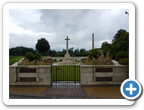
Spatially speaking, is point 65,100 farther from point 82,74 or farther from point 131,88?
point 82,74

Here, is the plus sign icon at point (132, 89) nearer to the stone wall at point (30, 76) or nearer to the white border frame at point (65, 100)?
the white border frame at point (65, 100)

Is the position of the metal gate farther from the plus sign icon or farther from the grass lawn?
the plus sign icon

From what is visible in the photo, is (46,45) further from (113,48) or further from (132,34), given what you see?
(132,34)

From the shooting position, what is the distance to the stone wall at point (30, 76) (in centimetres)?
586

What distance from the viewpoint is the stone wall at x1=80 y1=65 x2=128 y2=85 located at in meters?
5.86

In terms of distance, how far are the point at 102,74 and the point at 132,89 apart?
320cm

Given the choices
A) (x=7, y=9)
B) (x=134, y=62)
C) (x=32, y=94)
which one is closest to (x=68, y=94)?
(x=32, y=94)

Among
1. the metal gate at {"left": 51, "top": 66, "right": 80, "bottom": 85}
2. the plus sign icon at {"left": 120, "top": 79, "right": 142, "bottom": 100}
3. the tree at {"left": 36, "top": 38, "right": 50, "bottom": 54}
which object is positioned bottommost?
the metal gate at {"left": 51, "top": 66, "right": 80, "bottom": 85}

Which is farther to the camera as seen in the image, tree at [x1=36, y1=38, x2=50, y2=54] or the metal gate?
tree at [x1=36, y1=38, x2=50, y2=54]

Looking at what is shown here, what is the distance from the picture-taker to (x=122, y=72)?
5.93m

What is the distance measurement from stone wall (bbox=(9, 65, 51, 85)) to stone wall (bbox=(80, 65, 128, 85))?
2159 millimetres

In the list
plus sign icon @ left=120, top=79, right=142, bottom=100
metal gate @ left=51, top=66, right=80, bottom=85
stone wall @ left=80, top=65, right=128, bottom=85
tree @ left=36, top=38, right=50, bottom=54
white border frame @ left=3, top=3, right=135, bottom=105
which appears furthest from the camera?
tree @ left=36, top=38, right=50, bottom=54

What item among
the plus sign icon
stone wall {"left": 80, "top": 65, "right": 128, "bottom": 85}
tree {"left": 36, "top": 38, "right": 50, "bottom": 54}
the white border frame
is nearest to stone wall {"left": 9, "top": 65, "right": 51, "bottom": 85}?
stone wall {"left": 80, "top": 65, "right": 128, "bottom": 85}

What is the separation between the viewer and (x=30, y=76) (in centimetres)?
588
